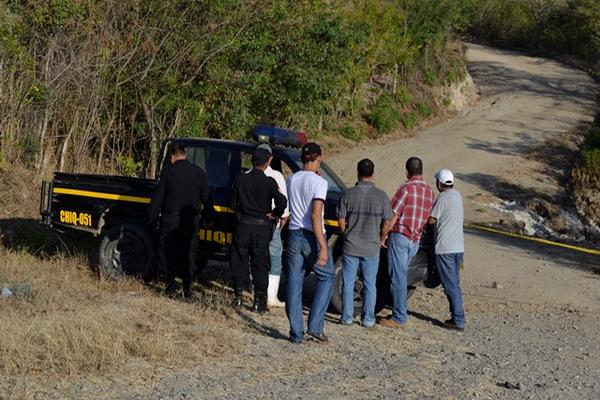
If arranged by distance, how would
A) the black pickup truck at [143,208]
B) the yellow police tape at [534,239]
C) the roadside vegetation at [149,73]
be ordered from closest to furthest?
the black pickup truck at [143,208]
the roadside vegetation at [149,73]
the yellow police tape at [534,239]

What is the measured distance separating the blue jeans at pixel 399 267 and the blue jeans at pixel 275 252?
1.18 metres

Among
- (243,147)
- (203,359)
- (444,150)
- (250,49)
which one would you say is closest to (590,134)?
(444,150)

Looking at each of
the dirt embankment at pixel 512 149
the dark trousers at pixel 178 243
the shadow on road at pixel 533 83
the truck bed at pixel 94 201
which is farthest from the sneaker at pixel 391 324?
the shadow on road at pixel 533 83

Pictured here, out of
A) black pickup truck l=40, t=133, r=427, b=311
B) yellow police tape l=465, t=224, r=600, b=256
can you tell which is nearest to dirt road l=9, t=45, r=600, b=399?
yellow police tape l=465, t=224, r=600, b=256

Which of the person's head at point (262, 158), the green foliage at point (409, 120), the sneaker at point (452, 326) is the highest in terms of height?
the green foliage at point (409, 120)

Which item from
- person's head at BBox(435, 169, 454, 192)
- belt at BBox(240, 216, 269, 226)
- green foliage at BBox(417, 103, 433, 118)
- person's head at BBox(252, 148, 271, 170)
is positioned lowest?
belt at BBox(240, 216, 269, 226)

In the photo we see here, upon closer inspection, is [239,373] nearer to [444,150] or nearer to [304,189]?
[304,189]

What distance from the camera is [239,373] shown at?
790 centimetres

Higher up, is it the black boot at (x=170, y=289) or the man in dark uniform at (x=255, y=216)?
the man in dark uniform at (x=255, y=216)

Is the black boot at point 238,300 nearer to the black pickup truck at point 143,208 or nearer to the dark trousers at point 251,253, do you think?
the dark trousers at point 251,253

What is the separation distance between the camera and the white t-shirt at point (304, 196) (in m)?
9.10

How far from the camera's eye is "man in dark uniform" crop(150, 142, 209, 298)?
1070cm

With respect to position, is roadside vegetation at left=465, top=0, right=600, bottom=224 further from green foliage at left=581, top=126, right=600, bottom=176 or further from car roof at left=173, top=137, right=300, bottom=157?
car roof at left=173, top=137, right=300, bottom=157

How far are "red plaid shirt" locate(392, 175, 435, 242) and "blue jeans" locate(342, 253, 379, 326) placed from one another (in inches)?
24.2
